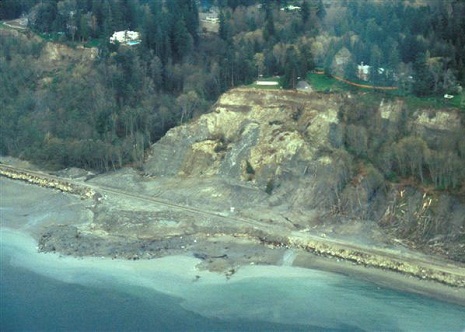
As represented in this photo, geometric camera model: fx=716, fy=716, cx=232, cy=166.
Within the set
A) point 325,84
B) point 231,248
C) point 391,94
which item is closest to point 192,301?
point 231,248

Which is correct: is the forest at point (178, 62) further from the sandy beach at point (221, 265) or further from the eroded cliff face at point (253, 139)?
the sandy beach at point (221, 265)

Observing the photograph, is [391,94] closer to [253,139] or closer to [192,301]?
[253,139]

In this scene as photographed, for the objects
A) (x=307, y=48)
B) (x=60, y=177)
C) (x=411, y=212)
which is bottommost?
(x=60, y=177)

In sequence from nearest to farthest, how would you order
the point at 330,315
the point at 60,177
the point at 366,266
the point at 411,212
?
the point at 330,315 → the point at 366,266 → the point at 411,212 → the point at 60,177

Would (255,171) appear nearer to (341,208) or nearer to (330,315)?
(341,208)

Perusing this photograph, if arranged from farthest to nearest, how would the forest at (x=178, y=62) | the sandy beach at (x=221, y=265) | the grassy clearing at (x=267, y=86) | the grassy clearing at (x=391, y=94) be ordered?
the grassy clearing at (x=267, y=86)
the forest at (x=178, y=62)
the grassy clearing at (x=391, y=94)
the sandy beach at (x=221, y=265)

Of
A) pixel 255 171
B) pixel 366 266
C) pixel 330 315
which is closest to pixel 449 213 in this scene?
pixel 366 266

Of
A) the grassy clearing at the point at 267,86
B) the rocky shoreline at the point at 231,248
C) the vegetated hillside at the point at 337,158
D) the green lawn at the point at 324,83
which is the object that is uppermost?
the green lawn at the point at 324,83

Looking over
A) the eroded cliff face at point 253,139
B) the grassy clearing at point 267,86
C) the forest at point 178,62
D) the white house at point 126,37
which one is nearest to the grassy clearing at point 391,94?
the forest at point 178,62
